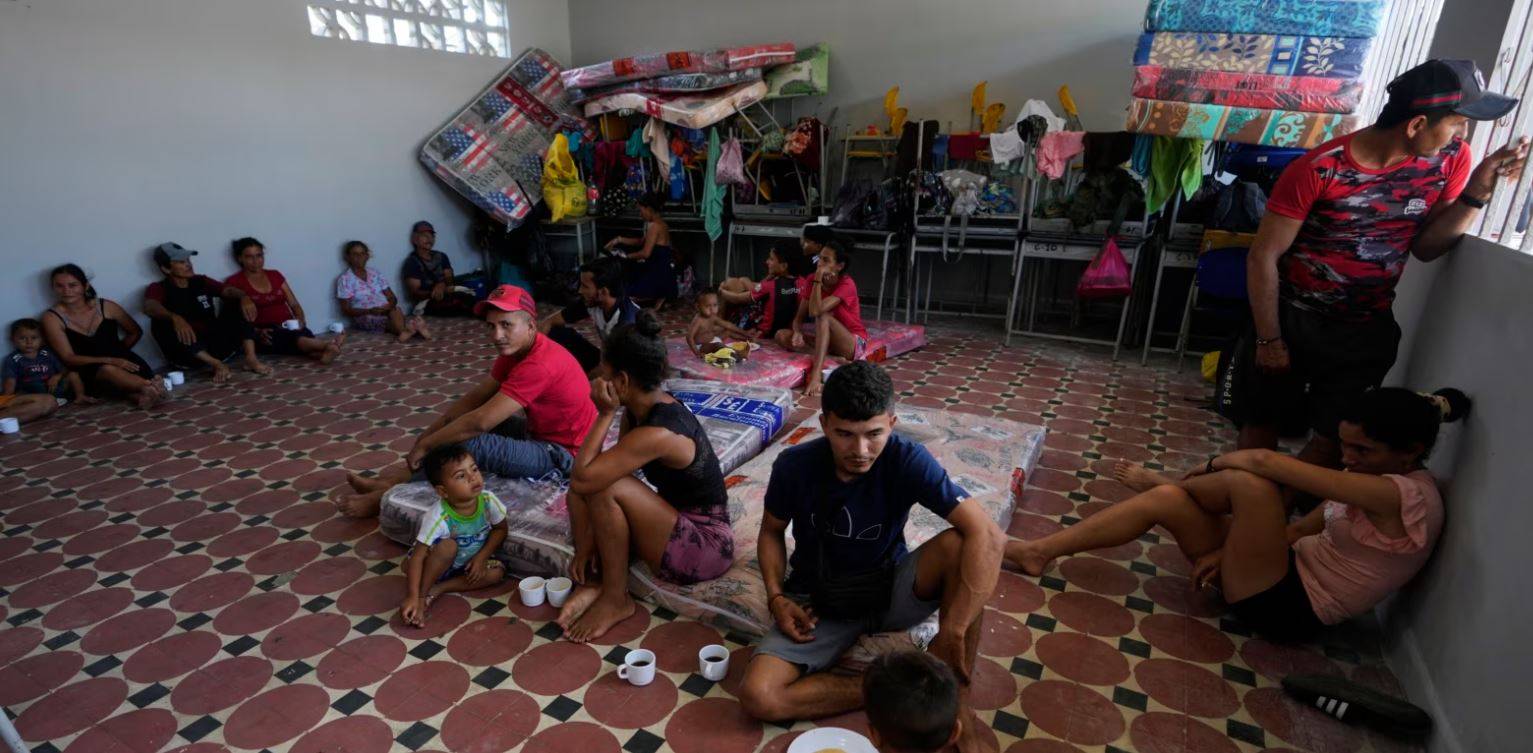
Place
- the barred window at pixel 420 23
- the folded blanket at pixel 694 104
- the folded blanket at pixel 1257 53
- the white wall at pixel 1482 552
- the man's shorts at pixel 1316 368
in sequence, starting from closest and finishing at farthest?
the white wall at pixel 1482 552 < the man's shorts at pixel 1316 368 < the folded blanket at pixel 1257 53 < the barred window at pixel 420 23 < the folded blanket at pixel 694 104

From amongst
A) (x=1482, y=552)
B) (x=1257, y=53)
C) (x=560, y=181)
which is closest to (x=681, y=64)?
(x=560, y=181)

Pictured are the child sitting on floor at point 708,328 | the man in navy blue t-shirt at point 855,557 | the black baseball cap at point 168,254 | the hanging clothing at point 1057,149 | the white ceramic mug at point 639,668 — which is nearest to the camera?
the man in navy blue t-shirt at point 855,557

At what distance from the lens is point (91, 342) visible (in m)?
4.96

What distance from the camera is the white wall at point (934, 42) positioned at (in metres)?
6.54

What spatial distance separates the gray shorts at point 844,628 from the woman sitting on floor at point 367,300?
545cm

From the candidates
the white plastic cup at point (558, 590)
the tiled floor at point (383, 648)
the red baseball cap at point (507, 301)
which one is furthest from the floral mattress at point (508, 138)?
the white plastic cup at point (558, 590)

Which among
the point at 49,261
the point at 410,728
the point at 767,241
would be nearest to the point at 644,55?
the point at 767,241

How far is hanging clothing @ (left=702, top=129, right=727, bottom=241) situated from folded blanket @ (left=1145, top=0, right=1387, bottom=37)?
12.9 feet

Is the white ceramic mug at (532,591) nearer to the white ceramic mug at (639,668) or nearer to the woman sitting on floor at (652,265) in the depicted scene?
the white ceramic mug at (639,668)

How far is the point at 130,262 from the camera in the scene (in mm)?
5359

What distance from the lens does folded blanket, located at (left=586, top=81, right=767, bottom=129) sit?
7.28 m

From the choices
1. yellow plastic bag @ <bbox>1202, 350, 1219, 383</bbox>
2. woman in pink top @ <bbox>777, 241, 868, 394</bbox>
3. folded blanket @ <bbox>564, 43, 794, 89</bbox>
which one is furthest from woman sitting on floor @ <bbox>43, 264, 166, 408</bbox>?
yellow plastic bag @ <bbox>1202, 350, 1219, 383</bbox>

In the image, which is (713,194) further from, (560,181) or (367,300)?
(367,300)

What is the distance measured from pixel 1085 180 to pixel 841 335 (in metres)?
2.46
